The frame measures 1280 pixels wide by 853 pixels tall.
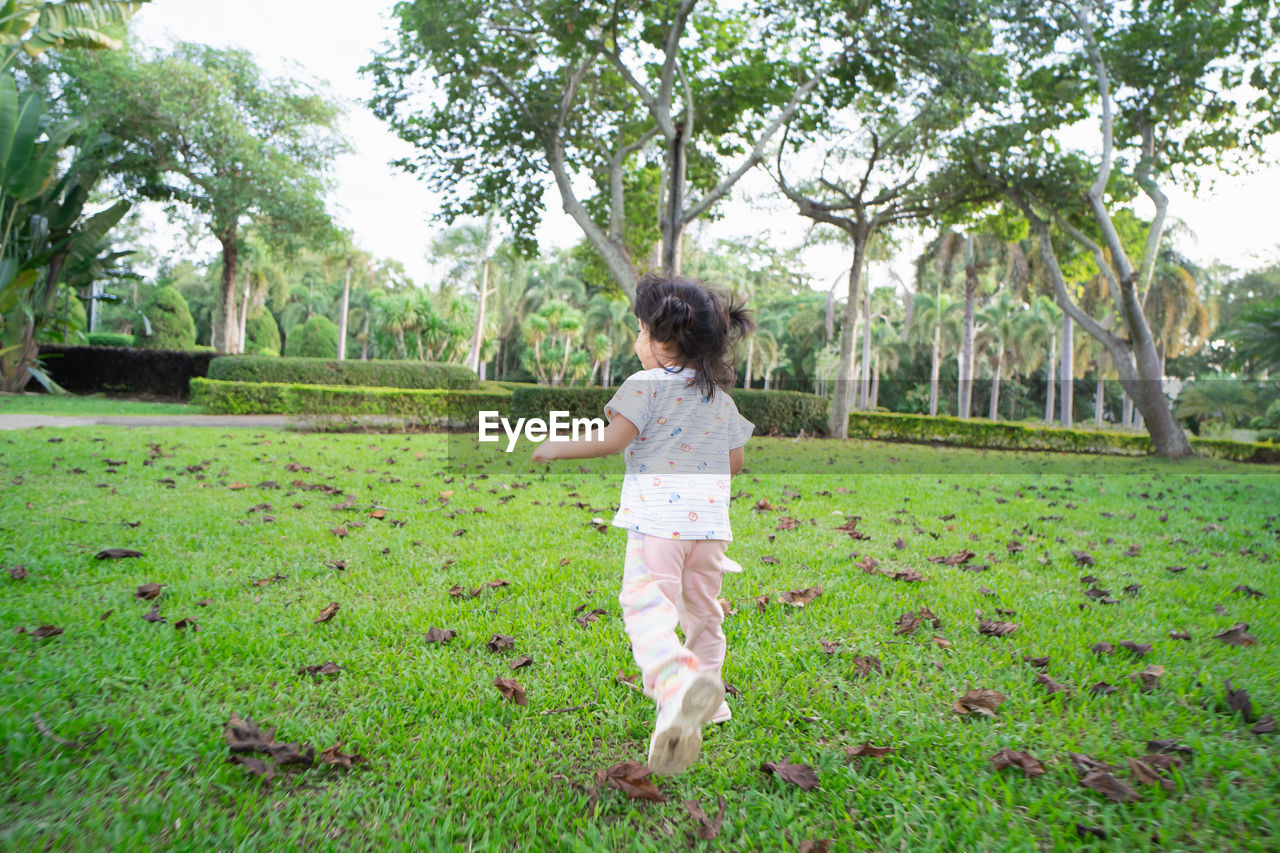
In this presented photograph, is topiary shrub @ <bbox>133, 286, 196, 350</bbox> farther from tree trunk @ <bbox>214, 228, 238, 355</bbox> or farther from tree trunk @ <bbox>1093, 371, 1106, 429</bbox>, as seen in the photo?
tree trunk @ <bbox>1093, 371, 1106, 429</bbox>

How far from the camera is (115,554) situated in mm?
4312

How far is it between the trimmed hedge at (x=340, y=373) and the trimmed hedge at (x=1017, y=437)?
46.0 feet

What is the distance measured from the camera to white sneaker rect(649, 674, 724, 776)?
83.1 inches

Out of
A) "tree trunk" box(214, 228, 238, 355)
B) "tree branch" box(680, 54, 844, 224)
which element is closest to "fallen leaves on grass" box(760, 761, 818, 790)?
"tree branch" box(680, 54, 844, 224)

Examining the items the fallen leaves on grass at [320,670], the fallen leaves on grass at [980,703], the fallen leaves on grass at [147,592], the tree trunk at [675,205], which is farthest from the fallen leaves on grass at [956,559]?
the tree trunk at [675,205]

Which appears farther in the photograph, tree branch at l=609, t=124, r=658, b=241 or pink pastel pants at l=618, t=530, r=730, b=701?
Answer: tree branch at l=609, t=124, r=658, b=241

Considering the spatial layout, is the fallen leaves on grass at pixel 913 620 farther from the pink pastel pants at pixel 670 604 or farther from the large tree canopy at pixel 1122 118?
the large tree canopy at pixel 1122 118

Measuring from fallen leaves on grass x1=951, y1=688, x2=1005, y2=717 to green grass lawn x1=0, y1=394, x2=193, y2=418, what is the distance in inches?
677

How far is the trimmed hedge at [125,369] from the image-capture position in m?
24.1

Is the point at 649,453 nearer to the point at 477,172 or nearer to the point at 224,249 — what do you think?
the point at 477,172

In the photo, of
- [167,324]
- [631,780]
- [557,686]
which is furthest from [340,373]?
[631,780]

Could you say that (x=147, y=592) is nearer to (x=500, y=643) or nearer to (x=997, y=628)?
(x=500, y=643)

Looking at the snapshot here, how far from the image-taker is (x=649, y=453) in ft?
8.55

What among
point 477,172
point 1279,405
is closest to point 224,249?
point 477,172
